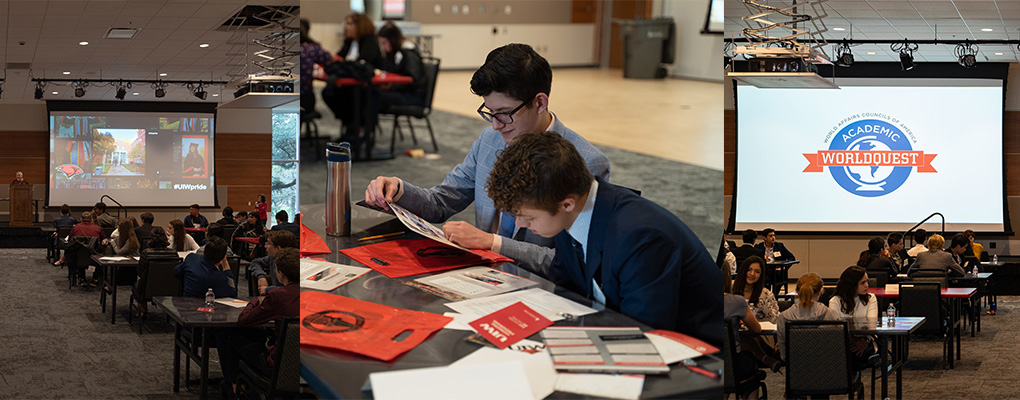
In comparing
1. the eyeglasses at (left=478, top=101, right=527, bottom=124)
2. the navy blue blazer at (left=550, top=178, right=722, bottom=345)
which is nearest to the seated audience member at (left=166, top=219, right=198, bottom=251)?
A: the eyeglasses at (left=478, top=101, right=527, bottom=124)

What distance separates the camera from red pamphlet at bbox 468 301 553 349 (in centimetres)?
139

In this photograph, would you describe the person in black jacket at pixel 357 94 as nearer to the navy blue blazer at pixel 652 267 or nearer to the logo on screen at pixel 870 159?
the logo on screen at pixel 870 159

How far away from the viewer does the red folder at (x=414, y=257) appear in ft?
6.26

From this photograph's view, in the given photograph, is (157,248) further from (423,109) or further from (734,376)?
(423,109)

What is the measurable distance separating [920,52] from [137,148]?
2.51 metres

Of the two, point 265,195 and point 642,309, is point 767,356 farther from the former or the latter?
point 265,195

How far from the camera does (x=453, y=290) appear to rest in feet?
5.55

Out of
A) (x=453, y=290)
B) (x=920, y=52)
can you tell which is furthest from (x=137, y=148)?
(x=920, y=52)

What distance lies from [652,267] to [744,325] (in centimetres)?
76

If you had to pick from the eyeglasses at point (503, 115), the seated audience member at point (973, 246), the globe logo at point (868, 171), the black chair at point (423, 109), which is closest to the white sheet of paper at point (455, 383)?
the eyeglasses at point (503, 115)

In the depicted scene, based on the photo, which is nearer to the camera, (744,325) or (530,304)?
(530,304)

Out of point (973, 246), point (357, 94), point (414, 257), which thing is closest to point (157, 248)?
point (414, 257)

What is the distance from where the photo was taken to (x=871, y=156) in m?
2.47

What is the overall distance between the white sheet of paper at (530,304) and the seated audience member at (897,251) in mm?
1353
